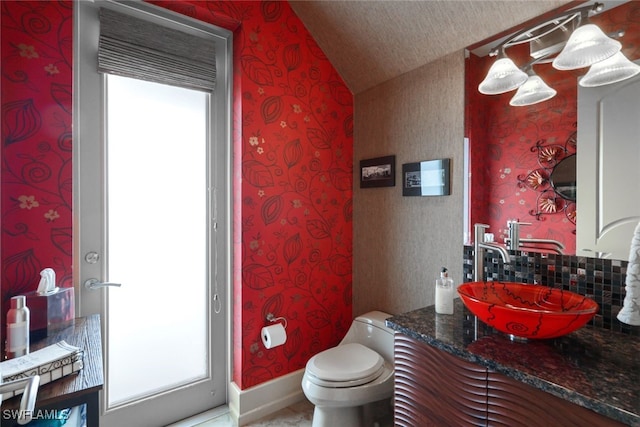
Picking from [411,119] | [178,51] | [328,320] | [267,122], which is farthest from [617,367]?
[178,51]

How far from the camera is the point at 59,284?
4.91ft

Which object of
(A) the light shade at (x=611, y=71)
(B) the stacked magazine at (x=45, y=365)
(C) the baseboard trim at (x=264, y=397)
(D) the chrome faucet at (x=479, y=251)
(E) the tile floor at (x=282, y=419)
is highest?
(A) the light shade at (x=611, y=71)

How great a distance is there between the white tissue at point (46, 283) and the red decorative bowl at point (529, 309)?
5.57ft

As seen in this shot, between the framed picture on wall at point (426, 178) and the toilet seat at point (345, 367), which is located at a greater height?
the framed picture on wall at point (426, 178)

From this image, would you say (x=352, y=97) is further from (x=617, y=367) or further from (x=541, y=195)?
(x=617, y=367)

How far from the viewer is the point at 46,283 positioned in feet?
4.35

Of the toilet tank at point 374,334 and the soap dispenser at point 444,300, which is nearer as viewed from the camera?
the soap dispenser at point 444,300

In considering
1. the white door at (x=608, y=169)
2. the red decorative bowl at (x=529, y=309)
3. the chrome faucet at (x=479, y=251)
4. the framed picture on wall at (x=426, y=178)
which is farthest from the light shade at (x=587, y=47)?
the red decorative bowl at (x=529, y=309)

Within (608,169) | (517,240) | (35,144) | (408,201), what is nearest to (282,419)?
(408,201)

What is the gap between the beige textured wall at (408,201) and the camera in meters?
1.74

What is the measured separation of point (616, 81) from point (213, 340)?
241 centimetres

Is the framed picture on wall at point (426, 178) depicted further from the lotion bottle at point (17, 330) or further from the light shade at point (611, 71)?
the lotion bottle at point (17, 330)

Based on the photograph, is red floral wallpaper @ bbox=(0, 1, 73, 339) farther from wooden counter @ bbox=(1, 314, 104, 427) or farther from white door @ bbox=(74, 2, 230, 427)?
wooden counter @ bbox=(1, 314, 104, 427)

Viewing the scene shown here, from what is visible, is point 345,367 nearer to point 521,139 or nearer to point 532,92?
point 521,139
